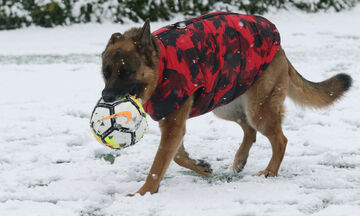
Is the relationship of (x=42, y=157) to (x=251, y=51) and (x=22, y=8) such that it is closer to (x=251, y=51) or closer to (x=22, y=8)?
(x=251, y=51)

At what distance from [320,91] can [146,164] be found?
186 centimetres

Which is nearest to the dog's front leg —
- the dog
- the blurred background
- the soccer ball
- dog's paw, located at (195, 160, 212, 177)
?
the dog

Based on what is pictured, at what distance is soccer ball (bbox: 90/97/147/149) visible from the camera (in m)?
3.20

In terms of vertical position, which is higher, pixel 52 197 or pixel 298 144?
pixel 52 197

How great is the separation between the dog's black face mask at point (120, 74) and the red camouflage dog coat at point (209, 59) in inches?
9.0

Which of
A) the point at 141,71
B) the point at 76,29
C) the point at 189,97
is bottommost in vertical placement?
the point at 76,29

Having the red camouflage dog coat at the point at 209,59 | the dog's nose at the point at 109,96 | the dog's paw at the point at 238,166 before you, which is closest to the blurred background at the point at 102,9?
the red camouflage dog coat at the point at 209,59

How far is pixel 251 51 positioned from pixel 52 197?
2.01m

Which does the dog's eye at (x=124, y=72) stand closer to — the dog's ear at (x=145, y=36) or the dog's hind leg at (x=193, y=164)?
the dog's ear at (x=145, y=36)

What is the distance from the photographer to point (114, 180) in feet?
12.5

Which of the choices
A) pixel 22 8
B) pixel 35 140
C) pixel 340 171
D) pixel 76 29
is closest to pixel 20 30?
pixel 22 8

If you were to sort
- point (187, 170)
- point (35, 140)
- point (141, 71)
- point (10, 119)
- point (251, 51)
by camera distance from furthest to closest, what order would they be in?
point (10, 119) → point (35, 140) → point (187, 170) → point (251, 51) → point (141, 71)

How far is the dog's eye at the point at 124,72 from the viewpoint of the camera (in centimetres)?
327

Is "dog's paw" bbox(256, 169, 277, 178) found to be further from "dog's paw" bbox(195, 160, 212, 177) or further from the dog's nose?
the dog's nose
